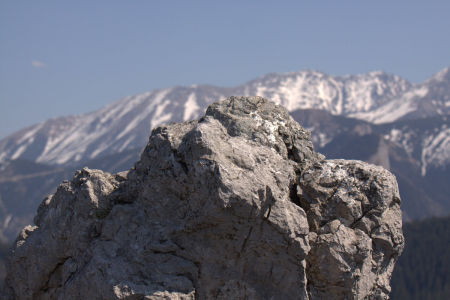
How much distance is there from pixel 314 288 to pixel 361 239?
5.70ft

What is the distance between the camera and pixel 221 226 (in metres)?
14.5

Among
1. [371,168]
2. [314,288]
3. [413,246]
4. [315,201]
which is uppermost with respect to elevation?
[371,168]

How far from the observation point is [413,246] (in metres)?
190

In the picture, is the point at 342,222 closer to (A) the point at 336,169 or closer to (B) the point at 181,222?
(A) the point at 336,169

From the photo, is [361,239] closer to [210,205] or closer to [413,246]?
[210,205]

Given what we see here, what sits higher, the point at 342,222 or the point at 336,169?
the point at 336,169

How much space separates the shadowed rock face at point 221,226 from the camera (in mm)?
14391

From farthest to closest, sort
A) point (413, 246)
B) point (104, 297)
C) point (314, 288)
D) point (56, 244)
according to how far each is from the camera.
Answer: point (413, 246), point (56, 244), point (314, 288), point (104, 297)

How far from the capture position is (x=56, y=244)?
1630cm

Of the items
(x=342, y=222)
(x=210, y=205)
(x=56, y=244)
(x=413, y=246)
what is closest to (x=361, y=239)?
(x=342, y=222)

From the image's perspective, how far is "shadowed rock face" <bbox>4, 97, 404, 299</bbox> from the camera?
14.4 m

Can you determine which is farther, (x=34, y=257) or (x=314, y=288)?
(x=34, y=257)

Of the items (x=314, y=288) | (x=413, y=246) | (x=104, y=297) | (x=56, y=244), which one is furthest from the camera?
(x=413, y=246)

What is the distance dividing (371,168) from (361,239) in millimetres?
2143
